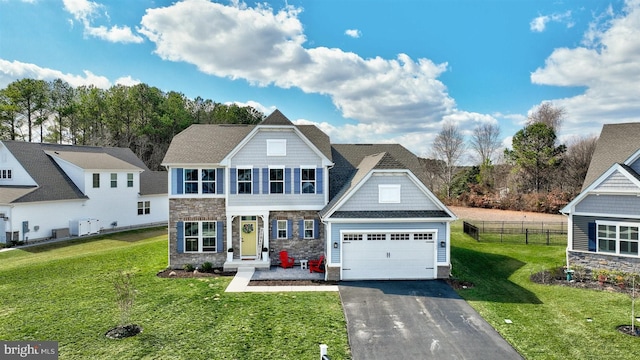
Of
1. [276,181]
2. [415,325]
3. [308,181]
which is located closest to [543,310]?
[415,325]

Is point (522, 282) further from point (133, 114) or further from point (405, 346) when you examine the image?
point (133, 114)

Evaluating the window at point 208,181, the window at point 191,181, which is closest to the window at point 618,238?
the window at point 208,181

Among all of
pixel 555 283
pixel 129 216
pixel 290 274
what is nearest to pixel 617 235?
pixel 555 283

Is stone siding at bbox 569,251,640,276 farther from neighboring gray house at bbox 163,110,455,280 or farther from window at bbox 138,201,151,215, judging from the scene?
window at bbox 138,201,151,215

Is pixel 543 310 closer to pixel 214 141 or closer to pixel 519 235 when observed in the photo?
pixel 519 235

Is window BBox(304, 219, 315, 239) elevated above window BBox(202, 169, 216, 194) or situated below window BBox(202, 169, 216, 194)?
below

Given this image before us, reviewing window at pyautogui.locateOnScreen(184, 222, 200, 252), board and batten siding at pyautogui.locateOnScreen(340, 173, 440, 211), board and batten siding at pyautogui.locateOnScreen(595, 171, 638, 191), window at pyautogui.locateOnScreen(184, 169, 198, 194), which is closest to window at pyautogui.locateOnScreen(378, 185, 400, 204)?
board and batten siding at pyautogui.locateOnScreen(340, 173, 440, 211)

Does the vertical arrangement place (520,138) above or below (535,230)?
above
